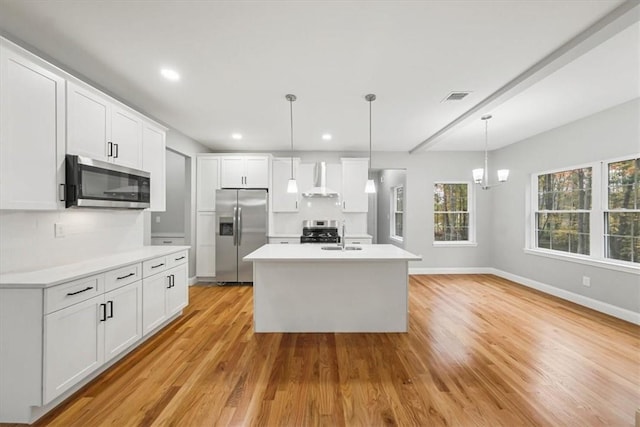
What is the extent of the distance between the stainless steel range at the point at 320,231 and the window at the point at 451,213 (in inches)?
87.4

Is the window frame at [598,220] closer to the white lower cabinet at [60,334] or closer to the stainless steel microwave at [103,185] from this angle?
the white lower cabinet at [60,334]

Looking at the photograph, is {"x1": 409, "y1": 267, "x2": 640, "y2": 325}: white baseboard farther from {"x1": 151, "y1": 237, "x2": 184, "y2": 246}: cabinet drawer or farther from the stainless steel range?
{"x1": 151, "y1": 237, "x2": 184, "y2": 246}: cabinet drawer

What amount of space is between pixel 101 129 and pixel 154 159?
82 centimetres

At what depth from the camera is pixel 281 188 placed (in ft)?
18.5

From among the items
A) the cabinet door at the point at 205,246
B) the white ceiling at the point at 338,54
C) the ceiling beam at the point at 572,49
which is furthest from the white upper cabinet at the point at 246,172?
the ceiling beam at the point at 572,49

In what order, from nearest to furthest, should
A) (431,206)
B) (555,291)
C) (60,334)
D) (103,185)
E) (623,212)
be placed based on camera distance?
(60,334)
(103,185)
(623,212)
(555,291)
(431,206)

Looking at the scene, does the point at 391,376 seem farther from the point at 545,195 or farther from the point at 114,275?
the point at 545,195

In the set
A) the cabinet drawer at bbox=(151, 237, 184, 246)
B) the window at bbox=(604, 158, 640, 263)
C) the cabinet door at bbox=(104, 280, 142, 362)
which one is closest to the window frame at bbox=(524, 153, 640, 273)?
the window at bbox=(604, 158, 640, 263)

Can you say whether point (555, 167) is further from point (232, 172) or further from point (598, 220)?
point (232, 172)

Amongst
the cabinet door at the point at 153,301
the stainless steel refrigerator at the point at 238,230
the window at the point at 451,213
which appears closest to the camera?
the cabinet door at the point at 153,301

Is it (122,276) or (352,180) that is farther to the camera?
(352,180)

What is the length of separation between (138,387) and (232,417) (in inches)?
34.3

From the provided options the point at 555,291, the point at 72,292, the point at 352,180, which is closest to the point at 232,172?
the point at 352,180

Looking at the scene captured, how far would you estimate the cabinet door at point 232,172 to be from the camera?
532cm
